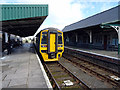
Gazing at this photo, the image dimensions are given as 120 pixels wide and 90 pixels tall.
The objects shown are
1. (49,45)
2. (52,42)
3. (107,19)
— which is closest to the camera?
(49,45)

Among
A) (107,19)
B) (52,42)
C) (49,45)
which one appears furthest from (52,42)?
(107,19)

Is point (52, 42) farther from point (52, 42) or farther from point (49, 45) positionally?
point (49, 45)

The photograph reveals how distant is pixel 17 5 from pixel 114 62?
10004 millimetres

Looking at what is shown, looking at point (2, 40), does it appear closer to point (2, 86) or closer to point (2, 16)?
point (2, 16)

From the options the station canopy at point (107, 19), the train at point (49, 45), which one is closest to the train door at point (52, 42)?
the train at point (49, 45)

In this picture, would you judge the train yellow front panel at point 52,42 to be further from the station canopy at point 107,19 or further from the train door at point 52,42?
the station canopy at point 107,19

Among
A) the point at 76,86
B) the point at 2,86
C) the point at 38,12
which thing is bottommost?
the point at 76,86

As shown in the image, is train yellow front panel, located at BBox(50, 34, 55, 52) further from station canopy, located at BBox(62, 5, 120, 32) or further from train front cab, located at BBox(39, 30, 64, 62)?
station canopy, located at BBox(62, 5, 120, 32)

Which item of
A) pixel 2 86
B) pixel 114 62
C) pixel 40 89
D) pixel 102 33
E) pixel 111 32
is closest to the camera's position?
pixel 40 89

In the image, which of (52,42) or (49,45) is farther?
(52,42)

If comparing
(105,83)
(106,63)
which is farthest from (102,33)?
(105,83)

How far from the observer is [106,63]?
30.8 ft

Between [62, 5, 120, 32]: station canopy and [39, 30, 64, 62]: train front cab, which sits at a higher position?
[62, 5, 120, 32]: station canopy

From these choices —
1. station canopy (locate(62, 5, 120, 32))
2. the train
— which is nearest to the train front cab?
the train
